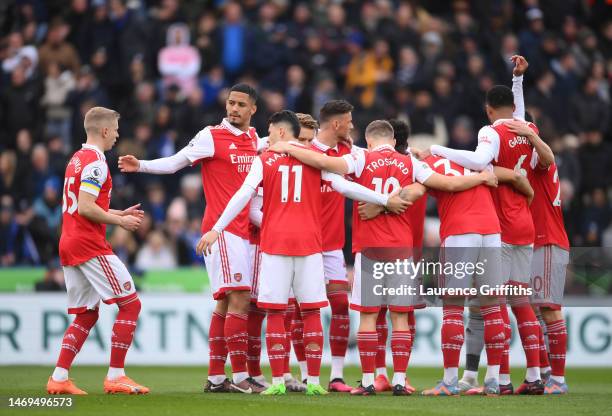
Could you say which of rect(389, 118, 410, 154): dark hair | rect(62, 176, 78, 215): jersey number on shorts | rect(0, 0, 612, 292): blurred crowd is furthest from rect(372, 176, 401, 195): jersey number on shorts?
rect(0, 0, 612, 292): blurred crowd

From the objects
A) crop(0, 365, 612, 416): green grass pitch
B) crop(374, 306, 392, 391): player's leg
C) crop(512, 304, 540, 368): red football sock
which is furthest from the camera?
crop(374, 306, 392, 391): player's leg

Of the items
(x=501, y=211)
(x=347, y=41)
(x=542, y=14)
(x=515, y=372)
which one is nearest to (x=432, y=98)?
(x=347, y=41)

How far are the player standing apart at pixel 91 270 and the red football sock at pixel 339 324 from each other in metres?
2.14

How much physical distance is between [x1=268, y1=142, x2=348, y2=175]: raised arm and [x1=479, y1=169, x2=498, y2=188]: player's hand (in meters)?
1.39

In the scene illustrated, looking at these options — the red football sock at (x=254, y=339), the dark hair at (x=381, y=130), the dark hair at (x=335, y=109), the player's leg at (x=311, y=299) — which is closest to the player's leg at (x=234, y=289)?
the red football sock at (x=254, y=339)

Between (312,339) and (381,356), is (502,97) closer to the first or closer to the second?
(381,356)

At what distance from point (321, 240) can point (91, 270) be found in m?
2.31

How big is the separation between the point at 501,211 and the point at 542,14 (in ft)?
45.5

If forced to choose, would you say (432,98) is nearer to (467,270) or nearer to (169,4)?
(169,4)

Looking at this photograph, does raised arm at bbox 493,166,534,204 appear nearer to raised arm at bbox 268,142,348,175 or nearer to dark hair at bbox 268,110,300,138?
raised arm at bbox 268,142,348,175

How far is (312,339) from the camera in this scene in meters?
11.8

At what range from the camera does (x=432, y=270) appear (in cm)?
1309

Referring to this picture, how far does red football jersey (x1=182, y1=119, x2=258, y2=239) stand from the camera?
1262 centimetres

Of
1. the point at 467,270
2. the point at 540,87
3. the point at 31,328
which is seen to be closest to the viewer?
the point at 467,270
